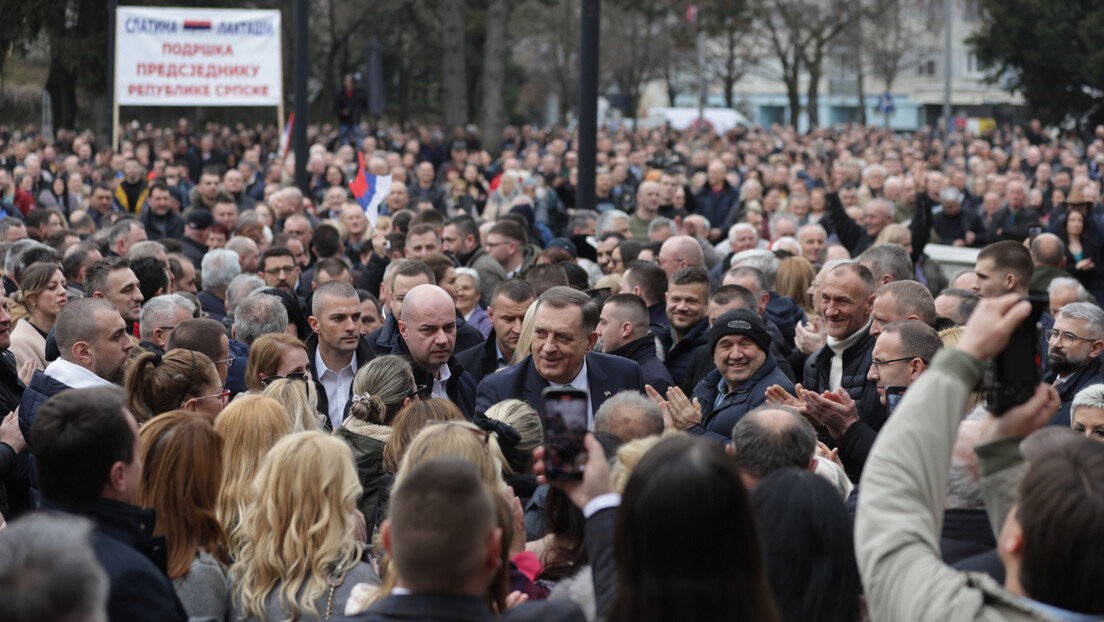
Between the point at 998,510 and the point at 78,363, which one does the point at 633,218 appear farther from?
the point at 998,510

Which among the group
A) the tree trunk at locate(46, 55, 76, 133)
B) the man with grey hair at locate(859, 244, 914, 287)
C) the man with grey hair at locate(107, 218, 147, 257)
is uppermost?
the tree trunk at locate(46, 55, 76, 133)

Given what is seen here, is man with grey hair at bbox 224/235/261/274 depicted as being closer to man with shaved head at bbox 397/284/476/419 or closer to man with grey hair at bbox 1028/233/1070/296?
man with shaved head at bbox 397/284/476/419

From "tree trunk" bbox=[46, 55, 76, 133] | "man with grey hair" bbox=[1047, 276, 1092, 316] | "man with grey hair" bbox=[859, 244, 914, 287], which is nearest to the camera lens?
"man with grey hair" bbox=[1047, 276, 1092, 316]

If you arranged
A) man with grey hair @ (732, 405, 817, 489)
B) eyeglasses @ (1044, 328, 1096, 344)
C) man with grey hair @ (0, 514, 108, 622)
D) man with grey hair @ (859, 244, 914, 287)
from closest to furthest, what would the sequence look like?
man with grey hair @ (0, 514, 108, 622) < man with grey hair @ (732, 405, 817, 489) < eyeglasses @ (1044, 328, 1096, 344) < man with grey hair @ (859, 244, 914, 287)

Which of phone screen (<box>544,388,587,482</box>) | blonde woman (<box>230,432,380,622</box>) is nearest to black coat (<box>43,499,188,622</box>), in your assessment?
blonde woman (<box>230,432,380,622</box>)

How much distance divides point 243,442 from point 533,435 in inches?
44.2

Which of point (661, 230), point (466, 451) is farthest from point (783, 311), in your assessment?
point (466, 451)

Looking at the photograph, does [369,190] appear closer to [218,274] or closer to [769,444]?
[218,274]

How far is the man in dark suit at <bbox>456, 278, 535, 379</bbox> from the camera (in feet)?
25.0

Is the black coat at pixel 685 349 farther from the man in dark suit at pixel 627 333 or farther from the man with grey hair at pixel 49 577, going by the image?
the man with grey hair at pixel 49 577

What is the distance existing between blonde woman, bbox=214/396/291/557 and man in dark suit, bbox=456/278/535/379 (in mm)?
2801

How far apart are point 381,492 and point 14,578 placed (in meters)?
2.37

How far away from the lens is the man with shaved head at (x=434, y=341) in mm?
6965

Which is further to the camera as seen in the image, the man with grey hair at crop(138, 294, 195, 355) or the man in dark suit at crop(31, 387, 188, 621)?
the man with grey hair at crop(138, 294, 195, 355)
